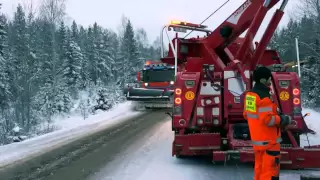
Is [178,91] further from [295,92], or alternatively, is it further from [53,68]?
[53,68]

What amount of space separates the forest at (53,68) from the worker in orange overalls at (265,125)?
9685 mm

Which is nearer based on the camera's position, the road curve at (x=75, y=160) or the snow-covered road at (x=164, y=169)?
the snow-covered road at (x=164, y=169)

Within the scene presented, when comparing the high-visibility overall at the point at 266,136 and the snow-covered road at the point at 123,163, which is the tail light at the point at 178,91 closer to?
the snow-covered road at the point at 123,163

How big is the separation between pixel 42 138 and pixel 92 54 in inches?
2320

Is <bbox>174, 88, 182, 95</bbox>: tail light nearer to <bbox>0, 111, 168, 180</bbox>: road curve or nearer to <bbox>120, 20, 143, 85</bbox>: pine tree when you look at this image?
<bbox>0, 111, 168, 180</bbox>: road curve

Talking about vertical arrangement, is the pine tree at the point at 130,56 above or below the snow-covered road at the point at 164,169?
above

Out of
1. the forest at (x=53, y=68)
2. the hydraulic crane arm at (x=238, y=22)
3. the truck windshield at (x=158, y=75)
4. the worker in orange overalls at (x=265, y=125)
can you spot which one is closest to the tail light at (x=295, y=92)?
the hydraulic crane arm at (x=238, y=22)

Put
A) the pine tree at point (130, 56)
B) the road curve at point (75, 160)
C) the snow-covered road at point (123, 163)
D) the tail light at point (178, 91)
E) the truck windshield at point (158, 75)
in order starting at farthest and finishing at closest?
1. the pine tree at point (130, 56)
2. the truck windshield at point (158, 75)
3. the tail light at point (178, 91)
4. the road curve at point (75, 160)
5. the snow-covered road at point (123, 163)

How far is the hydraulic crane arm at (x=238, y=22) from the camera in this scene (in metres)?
6.22

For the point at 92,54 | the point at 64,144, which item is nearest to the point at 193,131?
the point at 64,144

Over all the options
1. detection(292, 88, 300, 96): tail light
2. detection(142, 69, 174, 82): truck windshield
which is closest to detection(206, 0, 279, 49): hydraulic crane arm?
detection(292, 88, 300, 96): tail light

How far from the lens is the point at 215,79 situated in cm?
652

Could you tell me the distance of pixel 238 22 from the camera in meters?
6.73

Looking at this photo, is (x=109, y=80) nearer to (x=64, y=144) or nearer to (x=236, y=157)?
(x=64, y=144)
